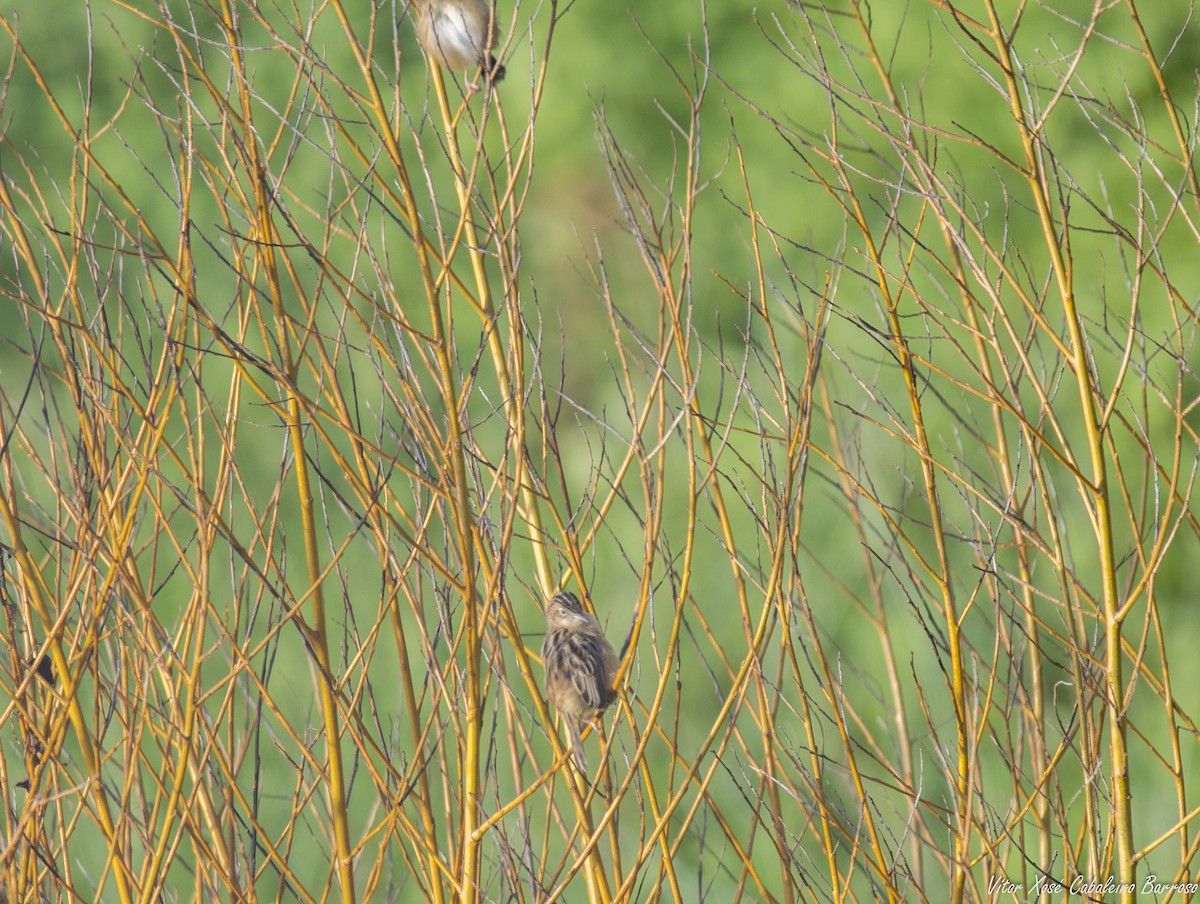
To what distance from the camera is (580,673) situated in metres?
1.49

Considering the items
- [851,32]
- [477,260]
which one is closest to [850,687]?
[851,32]

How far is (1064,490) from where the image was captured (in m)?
3.51

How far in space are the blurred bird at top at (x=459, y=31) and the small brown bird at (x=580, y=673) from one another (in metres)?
0.69

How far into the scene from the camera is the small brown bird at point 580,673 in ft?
4.86

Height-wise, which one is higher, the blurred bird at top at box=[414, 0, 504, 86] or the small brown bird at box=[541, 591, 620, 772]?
the blurred bird at top at box=[414, 0, 504, 86]

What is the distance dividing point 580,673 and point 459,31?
83cm

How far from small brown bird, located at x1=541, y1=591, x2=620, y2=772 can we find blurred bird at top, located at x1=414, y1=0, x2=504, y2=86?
27.1 inches

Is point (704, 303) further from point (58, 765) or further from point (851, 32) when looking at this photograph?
point (58, 765)

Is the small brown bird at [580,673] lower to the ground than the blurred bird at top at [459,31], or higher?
lower

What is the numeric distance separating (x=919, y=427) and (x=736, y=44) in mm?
3830

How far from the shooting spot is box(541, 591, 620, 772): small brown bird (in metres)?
1.48

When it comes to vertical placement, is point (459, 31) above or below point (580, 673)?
above

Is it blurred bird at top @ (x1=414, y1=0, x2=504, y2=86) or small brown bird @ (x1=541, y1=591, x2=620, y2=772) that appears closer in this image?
small brown bird @ (x1=541, y1=591, x2=620, y2=772)

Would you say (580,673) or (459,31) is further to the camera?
(459,31)
